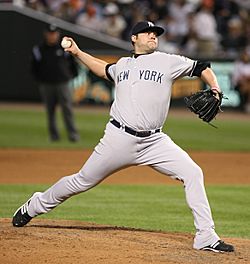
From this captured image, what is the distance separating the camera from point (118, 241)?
7543 millimetres

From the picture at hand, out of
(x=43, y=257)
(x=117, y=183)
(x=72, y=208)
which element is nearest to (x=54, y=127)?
(x=117, y=183)

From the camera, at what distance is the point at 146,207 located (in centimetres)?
1023

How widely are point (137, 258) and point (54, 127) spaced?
1064cm

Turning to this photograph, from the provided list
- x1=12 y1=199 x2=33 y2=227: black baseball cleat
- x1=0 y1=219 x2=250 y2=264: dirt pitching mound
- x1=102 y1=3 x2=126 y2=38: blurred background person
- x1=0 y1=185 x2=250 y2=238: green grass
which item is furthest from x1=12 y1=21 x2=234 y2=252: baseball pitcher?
x1=102 y1=3 x2=126 y2=38: blurred background person

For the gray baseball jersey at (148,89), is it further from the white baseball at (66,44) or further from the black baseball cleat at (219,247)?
the black baseball cleat at (219,247)

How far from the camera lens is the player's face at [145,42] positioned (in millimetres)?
7410

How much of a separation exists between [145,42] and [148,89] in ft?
1.45

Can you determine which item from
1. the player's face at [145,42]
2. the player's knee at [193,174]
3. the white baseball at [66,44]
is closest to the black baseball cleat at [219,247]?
the player's knee at [193,174]

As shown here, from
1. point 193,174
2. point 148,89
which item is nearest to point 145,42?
point 148,89

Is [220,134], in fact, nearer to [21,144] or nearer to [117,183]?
[21,144]

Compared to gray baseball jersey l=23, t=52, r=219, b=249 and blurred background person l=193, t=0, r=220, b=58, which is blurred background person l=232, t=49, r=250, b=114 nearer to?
blurred background person l=193, t=0, r=220, b=58

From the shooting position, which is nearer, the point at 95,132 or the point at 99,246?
the point at 99,246

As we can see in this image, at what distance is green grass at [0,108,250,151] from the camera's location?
17281mm

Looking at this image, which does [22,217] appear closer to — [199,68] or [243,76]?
[199,68]
